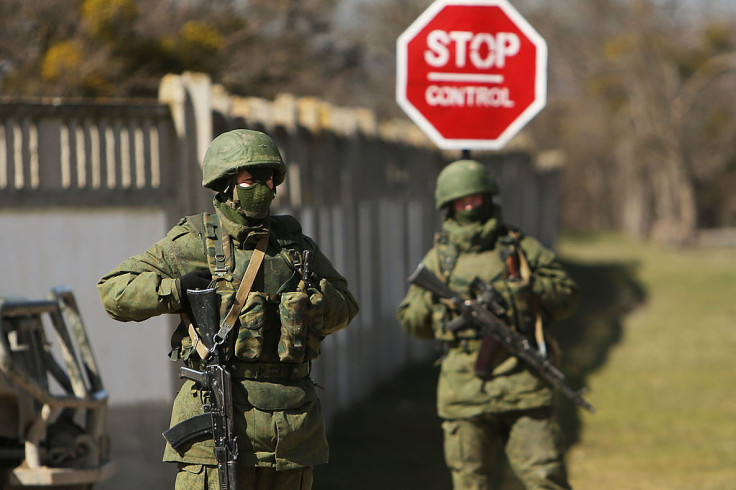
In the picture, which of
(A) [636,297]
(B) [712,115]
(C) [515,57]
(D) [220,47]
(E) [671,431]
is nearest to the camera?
(C) [515,57]

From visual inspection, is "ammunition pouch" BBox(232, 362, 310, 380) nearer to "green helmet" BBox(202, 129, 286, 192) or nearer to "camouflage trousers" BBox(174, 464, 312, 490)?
"camouflage trousers" BBox(174, 464, 312, 490)

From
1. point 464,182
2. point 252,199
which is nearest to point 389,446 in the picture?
point 464,182

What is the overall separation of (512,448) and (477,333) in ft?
1.97

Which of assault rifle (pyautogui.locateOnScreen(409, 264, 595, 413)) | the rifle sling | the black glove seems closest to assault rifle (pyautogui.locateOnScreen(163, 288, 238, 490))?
the black glove

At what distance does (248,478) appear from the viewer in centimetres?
475

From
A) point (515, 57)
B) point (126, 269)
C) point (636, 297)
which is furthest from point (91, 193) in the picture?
point (636, 297)

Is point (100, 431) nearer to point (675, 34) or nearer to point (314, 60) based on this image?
point (314, 60)

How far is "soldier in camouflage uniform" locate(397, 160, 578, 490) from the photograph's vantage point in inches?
265

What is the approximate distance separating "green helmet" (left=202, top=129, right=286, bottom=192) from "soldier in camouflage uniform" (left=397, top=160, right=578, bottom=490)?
222cm

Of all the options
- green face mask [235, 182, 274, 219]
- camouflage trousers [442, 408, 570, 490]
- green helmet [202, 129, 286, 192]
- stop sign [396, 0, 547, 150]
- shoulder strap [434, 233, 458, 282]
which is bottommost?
camouflage trousers [442, 408, 570, 490]

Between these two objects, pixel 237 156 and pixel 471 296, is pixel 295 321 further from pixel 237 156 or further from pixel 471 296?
pixel 471 296

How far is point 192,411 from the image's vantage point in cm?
477

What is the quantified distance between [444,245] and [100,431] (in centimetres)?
196

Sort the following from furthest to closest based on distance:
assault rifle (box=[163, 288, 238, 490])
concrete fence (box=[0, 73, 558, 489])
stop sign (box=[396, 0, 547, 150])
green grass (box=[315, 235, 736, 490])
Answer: green grass (box=[315, 235, 736, 490])
concrete fence (box=[0, 73, 558, 489])
stop sign (box=[396, 0, 547, 150])
assault rifle (box=[163, 288, 238, 490])
